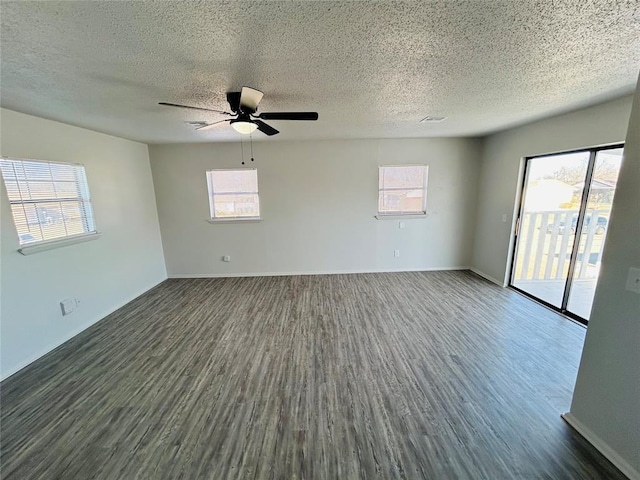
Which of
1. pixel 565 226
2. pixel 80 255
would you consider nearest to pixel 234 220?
pixel 80 255

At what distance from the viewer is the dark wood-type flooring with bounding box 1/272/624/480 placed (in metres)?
1.57

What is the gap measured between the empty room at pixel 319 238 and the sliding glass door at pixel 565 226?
0.03 metres

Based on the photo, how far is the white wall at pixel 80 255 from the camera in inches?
96.1

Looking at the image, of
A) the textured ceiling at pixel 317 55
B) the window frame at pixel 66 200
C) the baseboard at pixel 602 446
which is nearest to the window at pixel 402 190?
the textured ceiling at pixel 317 55

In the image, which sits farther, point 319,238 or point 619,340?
point 319,238

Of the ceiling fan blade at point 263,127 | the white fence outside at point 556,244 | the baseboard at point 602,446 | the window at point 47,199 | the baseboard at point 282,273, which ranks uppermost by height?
the ceiling fan blade at point 263,127

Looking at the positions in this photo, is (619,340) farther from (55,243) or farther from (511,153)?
(55,243)

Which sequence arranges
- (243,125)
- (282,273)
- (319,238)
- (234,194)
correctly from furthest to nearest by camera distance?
(282,273) → (319,238) → (234,194) → (243,125)

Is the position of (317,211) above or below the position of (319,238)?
above

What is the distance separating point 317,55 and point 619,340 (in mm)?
2554

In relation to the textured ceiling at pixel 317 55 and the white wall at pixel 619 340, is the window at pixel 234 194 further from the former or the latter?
the white wall at pixel 619 340

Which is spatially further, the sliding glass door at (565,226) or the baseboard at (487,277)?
the baseboard at (487,277)

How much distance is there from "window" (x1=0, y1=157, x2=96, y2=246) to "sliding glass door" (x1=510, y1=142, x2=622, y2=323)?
6070mm

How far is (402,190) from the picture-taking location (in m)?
4.86
